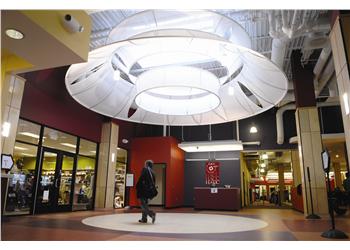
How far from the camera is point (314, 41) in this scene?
8.56m

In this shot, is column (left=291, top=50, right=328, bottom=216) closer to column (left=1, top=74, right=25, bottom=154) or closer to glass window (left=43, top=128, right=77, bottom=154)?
glass window (left=43, top=128, right=77, bottom=154)

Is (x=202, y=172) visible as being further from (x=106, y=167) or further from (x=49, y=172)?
(x=49, y=172)

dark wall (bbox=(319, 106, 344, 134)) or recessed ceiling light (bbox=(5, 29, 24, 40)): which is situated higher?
dark wall (bbox=(319, 106, 344, 134))

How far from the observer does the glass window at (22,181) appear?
823 centimetres

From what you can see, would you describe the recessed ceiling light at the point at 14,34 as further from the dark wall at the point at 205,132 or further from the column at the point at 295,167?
the column at the point at 295,167

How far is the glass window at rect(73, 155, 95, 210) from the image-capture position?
11178mm

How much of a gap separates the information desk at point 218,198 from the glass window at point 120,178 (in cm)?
367

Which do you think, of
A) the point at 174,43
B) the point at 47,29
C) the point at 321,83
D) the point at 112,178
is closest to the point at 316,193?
the point at 321,83

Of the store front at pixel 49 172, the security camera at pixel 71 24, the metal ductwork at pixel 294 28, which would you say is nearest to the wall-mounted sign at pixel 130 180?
the store front at pixel 49 172

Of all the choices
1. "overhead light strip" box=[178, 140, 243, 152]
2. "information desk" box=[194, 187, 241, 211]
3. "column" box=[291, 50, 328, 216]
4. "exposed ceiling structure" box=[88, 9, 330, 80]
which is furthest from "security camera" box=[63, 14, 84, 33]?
"information desk" box=[194, 187, 241, 211]

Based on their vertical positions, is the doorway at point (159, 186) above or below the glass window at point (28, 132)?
below

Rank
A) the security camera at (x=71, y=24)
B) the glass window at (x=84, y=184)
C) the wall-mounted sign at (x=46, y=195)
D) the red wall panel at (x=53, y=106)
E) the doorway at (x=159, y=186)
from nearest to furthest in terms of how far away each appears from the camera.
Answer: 1. the security camera at (x=71, y=24)
2. the red wall panel at (x=53, y=106)
3. the wall-mounted sign at (x=46, y=195)
4. the glass window at (x=84, y=184)
5. the doorway at (x=159, y=186)

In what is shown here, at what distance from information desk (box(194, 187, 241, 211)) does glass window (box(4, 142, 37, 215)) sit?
6.93m
